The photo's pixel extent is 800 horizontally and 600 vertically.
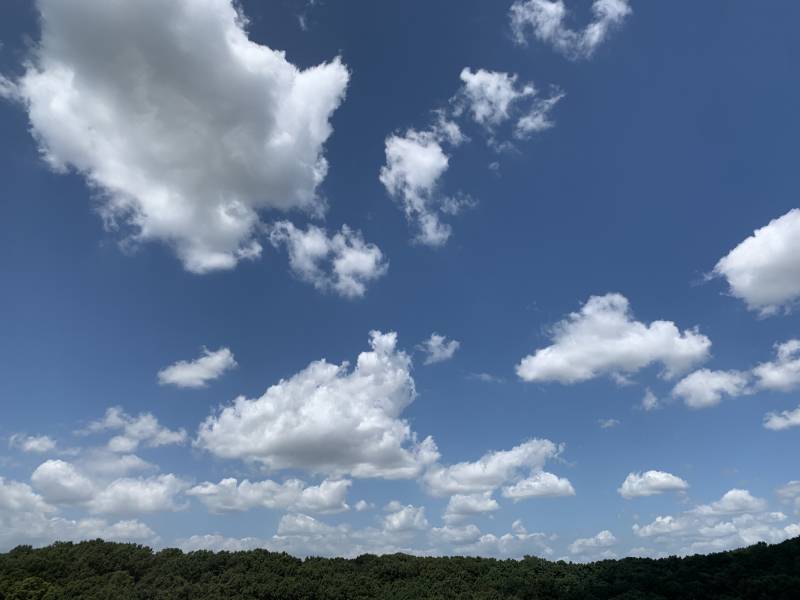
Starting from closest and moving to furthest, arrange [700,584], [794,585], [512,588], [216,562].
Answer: [794,585], [700,584], [512,588], [216,562]

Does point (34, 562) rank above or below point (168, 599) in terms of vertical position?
above

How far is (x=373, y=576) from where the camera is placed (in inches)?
2079

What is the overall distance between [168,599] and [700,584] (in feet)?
136

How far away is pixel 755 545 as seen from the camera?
5506 cm

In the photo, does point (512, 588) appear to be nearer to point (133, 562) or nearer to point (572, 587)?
point (572, 587)

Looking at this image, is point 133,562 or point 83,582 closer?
point 83,582

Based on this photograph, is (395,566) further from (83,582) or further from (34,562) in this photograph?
(34,562)

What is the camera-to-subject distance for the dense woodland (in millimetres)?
46781

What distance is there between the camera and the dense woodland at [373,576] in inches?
1842

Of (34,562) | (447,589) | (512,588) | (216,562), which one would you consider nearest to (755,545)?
(512,588)

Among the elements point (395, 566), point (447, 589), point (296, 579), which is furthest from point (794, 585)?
point (296, 579)

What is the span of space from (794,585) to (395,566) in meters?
31.5

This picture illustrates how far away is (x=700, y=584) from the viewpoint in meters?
46.2

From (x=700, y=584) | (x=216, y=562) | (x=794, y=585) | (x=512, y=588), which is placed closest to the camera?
(x=794, y=585)
